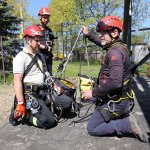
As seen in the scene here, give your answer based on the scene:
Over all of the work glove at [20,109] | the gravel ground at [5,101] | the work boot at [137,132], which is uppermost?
the work glove at [20,109]

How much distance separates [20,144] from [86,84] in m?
1.43

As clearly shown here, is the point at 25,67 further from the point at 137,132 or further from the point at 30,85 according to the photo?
the point at 137,132

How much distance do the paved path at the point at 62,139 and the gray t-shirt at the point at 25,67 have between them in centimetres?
77

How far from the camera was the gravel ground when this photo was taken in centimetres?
568

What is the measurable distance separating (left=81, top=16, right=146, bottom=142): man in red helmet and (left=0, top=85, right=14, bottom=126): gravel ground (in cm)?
188

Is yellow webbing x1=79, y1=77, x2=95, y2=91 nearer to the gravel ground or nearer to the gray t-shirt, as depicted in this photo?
the gray t-shirt

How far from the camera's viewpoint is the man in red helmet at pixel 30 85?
15.2 ft

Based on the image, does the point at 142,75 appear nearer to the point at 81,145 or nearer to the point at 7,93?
the point at 7,93

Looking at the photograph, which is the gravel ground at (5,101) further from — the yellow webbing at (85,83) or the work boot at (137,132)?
the work boot at (137,132)

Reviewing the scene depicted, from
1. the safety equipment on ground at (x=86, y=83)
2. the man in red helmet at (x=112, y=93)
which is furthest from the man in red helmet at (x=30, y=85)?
the man in red helmet at (x=112, y=93)

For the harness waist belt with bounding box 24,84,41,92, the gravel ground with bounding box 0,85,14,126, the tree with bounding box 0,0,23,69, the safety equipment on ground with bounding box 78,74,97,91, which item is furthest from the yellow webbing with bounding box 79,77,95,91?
the tree with bounding box 0,0,23,69

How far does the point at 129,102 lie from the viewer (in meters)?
4.32

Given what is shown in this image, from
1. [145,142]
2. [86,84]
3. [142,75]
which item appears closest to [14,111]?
[86,84]

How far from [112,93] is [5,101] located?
3672 mm
